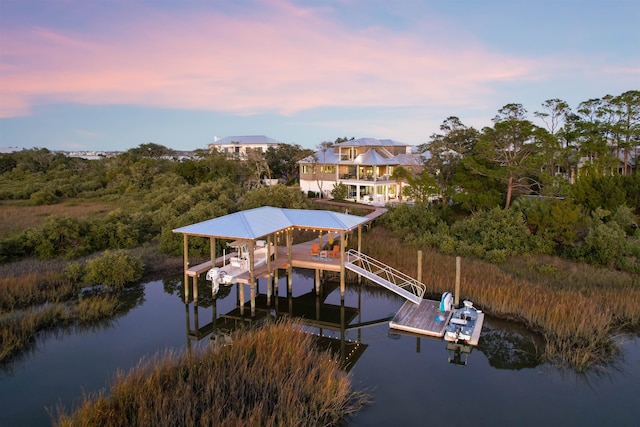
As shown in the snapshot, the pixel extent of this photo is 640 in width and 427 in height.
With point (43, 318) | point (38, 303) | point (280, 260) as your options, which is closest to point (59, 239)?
point (38, 303)

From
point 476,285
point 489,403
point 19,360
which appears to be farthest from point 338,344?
point 19,360

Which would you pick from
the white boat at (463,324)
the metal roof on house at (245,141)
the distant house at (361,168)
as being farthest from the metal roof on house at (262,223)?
the metal roof on house at (245,141)

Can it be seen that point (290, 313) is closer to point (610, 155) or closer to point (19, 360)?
point (19, 360)

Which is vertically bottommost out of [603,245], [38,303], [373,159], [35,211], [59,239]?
[38,303]

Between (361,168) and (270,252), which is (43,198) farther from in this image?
(270,252)

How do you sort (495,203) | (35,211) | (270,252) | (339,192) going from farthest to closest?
1. (339,192)
2. (35,211)
3. (495,203)
4. (270,252)

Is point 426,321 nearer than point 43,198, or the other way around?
point 426,321
